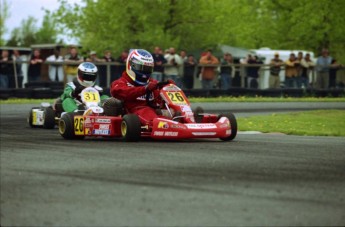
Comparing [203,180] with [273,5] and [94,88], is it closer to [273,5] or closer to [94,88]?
[94,88]

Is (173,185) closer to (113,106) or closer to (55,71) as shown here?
(113,106)

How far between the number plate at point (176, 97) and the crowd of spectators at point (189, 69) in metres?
14.7

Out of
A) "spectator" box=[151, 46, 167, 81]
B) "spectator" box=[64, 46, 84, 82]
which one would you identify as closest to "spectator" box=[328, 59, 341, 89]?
"spectator" box=[151, 46, 167, 81]

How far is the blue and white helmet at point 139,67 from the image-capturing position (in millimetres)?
14344

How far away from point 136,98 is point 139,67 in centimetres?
47

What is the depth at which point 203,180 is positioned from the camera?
876 cm

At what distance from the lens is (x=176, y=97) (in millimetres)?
13812

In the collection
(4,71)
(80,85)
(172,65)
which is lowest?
(80,85)

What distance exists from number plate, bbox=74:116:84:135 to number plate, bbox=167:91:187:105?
1309mm

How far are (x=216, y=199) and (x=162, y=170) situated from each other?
6.07ft

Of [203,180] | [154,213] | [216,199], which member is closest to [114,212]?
[154,213]

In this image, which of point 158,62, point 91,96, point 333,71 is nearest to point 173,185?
point 91,96

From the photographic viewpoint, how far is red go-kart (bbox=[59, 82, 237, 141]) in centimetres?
1334

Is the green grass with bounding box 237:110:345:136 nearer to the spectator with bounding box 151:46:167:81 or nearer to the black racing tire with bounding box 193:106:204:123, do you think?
the black racing tire with bounding box 193:106:204:123
